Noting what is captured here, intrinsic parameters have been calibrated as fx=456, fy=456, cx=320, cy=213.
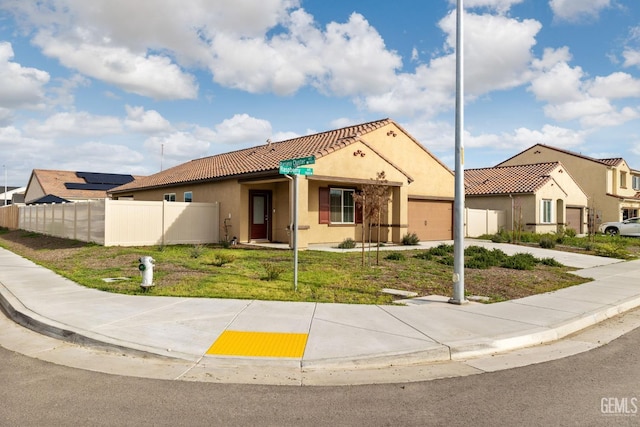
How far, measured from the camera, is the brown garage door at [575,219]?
1389 inches

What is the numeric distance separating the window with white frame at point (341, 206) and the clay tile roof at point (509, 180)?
13.6 meters

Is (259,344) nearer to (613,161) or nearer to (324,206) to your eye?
(324,206)

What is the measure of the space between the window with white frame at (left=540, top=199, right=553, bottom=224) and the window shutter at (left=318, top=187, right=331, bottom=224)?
17797 millimetres

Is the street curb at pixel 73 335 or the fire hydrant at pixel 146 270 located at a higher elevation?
the fire hydrant at pixel 146 270

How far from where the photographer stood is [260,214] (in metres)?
21.3

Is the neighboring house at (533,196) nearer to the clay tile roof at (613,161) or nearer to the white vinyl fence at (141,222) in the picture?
the clay tile roof at (613,161)

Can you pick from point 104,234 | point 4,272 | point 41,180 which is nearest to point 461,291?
point 4,272

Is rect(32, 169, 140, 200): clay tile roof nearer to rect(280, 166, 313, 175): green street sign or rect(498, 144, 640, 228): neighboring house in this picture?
rect(280, 166, 313, 175): green street sign

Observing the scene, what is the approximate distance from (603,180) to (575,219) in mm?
6821

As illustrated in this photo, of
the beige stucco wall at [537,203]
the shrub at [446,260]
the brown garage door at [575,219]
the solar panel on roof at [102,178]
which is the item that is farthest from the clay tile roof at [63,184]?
the brown garage door at [575,219]

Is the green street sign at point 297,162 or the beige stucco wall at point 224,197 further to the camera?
the beige stucco wall at point 224,197

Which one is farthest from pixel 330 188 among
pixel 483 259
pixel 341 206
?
pixel 483 259

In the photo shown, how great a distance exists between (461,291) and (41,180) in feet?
175

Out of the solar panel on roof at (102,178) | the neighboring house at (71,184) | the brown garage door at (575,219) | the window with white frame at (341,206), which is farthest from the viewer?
the solar panel on roof at (102,178)
